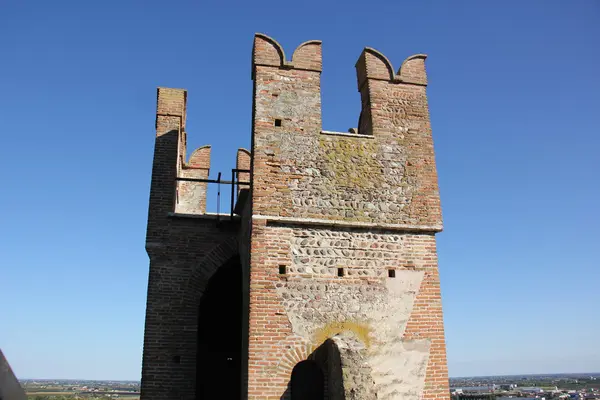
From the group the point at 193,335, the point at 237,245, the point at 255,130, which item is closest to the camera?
the point at 255,130

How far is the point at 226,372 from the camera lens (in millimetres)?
12492

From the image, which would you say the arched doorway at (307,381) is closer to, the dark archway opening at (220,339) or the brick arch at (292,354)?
the brick arch at (292,354)

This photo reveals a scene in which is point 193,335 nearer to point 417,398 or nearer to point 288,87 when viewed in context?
point 417,398

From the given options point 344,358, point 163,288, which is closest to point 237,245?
point 163,288

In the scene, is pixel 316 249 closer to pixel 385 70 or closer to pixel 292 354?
pixel 292 354

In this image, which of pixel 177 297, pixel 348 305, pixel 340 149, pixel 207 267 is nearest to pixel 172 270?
pixel 177 297

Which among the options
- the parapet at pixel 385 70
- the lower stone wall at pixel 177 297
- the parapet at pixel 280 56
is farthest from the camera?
the parapet at pixel 385 70

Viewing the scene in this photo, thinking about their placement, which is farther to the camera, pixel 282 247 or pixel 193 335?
pixel 193 335

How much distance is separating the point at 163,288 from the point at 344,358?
455 cm

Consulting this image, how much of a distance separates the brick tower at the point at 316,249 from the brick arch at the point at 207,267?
2 centimetres

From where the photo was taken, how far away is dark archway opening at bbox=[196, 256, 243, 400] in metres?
12.4

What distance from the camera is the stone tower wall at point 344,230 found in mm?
8164

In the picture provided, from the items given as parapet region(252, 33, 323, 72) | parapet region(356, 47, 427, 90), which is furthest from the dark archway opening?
parapet region(356, 47, 427, 90)

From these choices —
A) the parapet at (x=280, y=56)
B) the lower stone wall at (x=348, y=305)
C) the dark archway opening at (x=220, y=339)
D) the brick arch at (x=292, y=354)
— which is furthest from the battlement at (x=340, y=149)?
the dark archway opening at (x=220, y=339)
